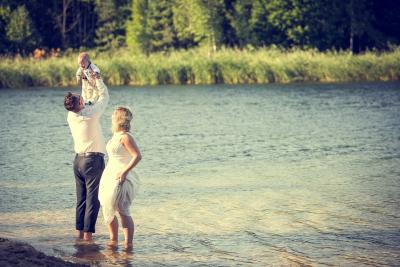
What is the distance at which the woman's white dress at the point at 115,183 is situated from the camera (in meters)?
8.59

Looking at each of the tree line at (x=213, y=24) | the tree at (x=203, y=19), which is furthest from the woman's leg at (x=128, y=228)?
the tree line at (x=213, y=24)

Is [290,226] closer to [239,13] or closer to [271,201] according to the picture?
[271,201]

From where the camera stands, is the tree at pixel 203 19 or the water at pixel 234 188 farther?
the tree at pixel 203 19

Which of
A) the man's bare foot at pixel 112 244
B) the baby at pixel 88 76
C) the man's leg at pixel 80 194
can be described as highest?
the baby at pixel 88 76

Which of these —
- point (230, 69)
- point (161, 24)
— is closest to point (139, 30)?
point (161, 24)

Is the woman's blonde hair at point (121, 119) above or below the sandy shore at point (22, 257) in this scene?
above

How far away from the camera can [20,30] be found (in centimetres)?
6219

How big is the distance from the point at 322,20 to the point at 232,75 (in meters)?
25.0

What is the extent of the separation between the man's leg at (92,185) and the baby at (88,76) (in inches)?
27.3

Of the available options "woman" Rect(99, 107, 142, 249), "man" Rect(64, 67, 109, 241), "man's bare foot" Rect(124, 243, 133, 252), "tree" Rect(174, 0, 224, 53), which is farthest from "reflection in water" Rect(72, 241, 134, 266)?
"tree" Rect(174, 0, 224, 53)

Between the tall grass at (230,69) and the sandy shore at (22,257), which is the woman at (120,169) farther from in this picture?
the tall grass at (230,69)

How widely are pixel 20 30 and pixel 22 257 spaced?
56619 millimetres

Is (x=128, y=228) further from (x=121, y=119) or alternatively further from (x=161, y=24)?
(x=161, y=24)

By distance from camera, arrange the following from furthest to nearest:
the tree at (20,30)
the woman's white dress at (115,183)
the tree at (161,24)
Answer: the tree at (161,24) → the tree at (20,30) → the woman's white dress at (115,183)
